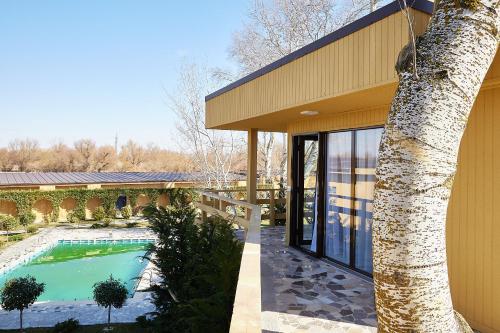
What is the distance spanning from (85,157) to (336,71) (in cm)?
4150

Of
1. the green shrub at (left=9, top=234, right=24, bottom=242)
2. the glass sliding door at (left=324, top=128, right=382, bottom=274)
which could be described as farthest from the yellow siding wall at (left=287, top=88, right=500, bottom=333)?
the green shrub at (left=9, top=234, right=24, bottom=242)

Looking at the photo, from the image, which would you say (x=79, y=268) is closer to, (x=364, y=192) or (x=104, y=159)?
(x=364, y=192)

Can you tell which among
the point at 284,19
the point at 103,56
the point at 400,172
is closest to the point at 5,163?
the point at 103,56

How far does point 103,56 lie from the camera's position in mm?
33531

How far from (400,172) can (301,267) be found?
4485 millimetres

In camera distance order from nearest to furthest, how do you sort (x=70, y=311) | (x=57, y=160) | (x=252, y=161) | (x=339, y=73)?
(x=339, y=73)
(x=252, y=161)
(x=70, y=311)
(x=57, y=160)

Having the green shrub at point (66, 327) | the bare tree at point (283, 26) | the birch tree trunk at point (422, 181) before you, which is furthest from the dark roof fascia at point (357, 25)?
the bare tree at point (283, 26)

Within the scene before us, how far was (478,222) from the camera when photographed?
3621 millimetres

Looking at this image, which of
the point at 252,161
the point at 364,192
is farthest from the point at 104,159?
the point at 364,192

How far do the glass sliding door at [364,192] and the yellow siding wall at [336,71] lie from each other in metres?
1.18

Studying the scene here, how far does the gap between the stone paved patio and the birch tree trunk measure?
7.73 feet

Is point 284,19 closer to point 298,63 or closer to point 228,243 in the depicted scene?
point 298,63

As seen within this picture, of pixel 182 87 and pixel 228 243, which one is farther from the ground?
pixel 182 87

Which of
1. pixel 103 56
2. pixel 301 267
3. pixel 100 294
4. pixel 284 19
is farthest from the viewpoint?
pixel 103 56
